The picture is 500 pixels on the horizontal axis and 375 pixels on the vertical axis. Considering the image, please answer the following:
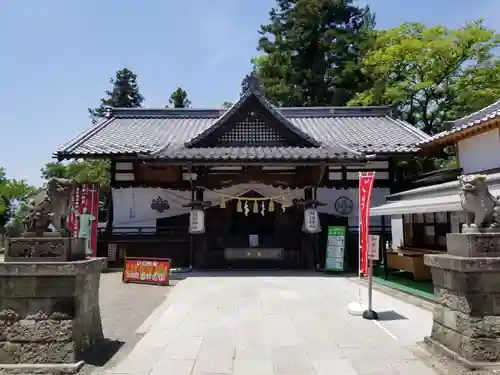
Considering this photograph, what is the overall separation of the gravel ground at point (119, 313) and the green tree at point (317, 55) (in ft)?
78.3

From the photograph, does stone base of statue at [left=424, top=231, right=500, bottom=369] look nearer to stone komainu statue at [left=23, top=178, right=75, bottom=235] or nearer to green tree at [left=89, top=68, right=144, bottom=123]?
stone komainu statue at [left=23, top=178, right=75, bottom=235]

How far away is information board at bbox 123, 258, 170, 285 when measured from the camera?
12398 millimetres

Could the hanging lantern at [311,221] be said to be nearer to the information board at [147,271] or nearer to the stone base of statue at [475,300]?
the information board at [147,271]

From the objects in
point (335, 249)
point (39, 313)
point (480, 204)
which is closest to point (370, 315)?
point (480, 204)

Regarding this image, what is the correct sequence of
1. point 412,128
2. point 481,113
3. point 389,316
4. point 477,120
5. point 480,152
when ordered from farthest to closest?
point 412,128, point 481,113, point 480,152, point 477,120, point 389,316

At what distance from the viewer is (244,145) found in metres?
16.7

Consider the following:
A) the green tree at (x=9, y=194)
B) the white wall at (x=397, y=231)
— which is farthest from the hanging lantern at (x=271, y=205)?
the green tree at (x=9, y=194)

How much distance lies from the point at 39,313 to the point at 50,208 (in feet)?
4.76

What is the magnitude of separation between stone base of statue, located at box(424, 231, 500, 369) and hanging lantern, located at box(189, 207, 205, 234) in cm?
1054

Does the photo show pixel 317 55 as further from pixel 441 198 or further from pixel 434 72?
pixel 441 198

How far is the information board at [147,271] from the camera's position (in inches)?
488

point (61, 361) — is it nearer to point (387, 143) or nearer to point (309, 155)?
point (309, 155)

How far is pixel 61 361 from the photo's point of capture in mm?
5242

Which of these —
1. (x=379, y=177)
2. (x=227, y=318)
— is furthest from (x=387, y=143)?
(x=227, y=318)
